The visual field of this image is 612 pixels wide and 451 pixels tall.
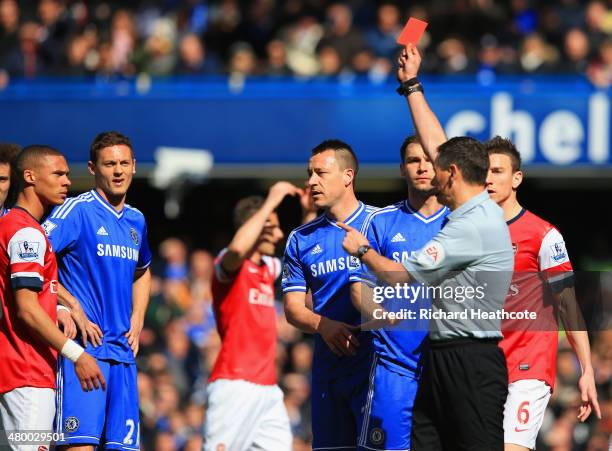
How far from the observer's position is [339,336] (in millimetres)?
7848

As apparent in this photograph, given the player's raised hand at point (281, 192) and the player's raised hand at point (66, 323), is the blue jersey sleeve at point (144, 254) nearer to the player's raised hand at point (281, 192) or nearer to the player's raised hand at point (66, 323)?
the player's raised hand at point (66, 323)

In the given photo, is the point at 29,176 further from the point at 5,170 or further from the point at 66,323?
the point at 66,323

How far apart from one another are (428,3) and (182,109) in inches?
180

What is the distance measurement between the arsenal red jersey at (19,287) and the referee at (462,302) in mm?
2020

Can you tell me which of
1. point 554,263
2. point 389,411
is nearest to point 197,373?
point 389,411

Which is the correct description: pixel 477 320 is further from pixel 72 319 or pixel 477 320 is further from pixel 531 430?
pixel 72 319

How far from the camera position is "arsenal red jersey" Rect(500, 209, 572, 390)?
7.84 m

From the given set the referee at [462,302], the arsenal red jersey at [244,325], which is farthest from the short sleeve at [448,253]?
the arsenal red jersey at [244,325]

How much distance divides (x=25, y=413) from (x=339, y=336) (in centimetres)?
212

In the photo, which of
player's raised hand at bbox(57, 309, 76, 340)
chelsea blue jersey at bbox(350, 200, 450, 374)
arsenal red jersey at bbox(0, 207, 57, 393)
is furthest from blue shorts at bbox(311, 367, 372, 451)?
arsenal red jersey at bbox(0, 207, 57, 393)

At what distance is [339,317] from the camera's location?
812 centimetres

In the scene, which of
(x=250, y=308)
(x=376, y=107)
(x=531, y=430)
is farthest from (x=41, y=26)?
(x=531, y=430)

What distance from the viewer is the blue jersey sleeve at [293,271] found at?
27.1ft

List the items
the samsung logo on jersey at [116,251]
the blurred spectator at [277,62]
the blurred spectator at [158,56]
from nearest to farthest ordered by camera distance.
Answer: the samsung logo on jersey at [116,251] < the blurred spectator at [277,62] < the blurred spectator at [158,56]
